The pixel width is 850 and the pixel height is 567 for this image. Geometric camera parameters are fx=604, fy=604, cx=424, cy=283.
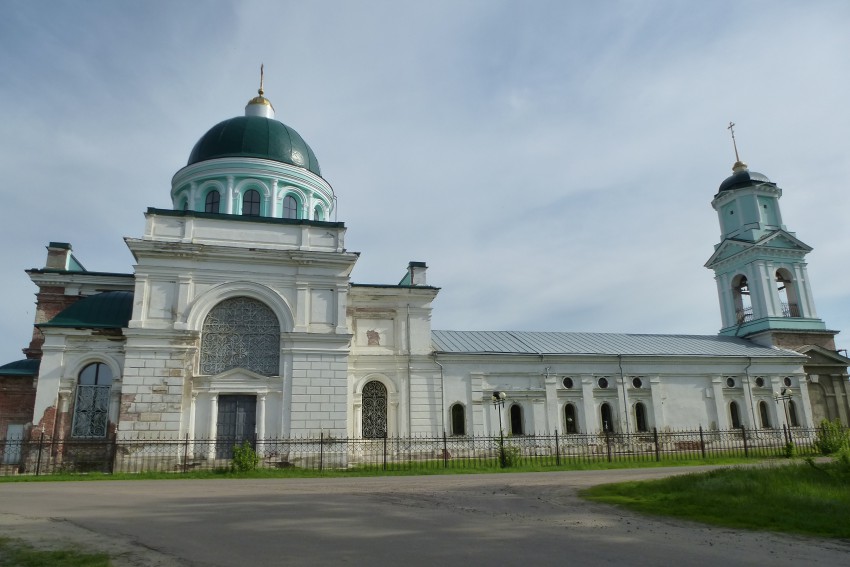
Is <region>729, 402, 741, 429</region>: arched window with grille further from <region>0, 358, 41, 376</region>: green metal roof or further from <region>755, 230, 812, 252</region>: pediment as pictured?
<region>0, 358, 41, 376</region>: green metal roof

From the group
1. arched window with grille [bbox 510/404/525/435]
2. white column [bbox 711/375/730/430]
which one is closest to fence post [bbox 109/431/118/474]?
arched window with grille [bbox 510/404/525/435]

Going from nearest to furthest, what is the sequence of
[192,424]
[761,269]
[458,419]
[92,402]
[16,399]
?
[192,424] < [92,402] < [16,399] < [458,419] < [761,269]

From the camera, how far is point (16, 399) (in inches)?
854

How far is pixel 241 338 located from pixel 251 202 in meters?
7.21

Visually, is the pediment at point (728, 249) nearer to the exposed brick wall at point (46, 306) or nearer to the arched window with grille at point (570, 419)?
the arched window with grille at point (570, 419)

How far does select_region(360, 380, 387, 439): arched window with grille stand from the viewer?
969 inches

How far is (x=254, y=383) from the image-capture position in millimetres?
20953

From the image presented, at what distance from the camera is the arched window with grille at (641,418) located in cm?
2897

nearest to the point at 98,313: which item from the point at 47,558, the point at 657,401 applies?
the point at 47,558

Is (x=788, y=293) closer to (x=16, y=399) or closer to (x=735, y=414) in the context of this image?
(x=735, y=414)

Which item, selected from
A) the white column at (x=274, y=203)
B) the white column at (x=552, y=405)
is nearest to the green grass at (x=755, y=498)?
the white column at (x=552, y=405)

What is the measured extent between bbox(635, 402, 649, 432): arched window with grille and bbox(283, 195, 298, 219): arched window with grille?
18.6m

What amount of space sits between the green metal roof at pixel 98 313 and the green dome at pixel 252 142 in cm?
752

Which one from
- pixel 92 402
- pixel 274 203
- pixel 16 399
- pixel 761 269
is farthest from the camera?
pixel 761 269
